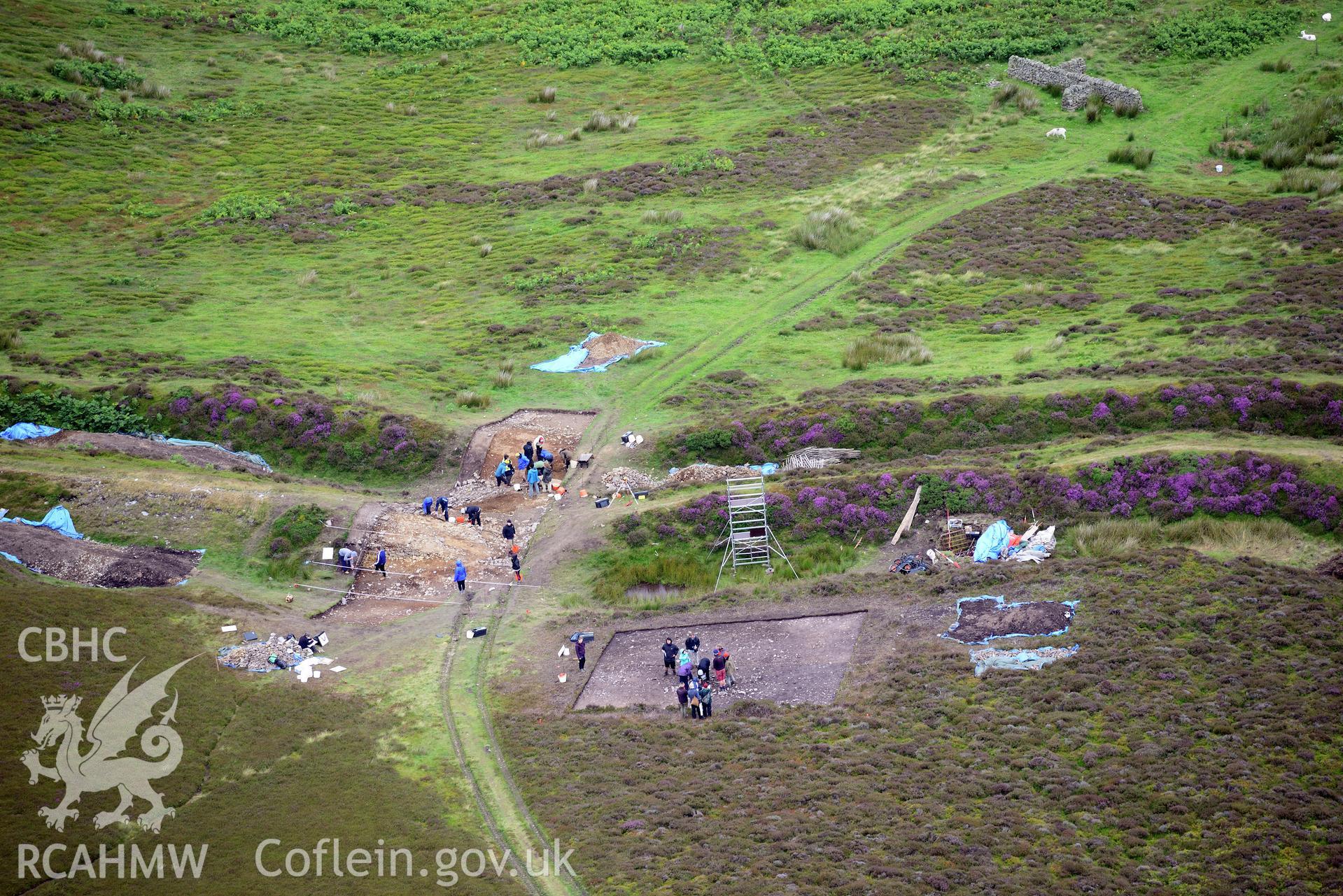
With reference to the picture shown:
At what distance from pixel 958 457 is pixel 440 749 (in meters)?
22.6

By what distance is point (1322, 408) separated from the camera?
4241 centimetres

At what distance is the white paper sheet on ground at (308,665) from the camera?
115ft

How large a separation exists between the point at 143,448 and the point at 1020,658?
113 ft

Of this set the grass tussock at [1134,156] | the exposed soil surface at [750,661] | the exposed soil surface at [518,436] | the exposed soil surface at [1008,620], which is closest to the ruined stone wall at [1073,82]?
the grass tussock at [1134,156]

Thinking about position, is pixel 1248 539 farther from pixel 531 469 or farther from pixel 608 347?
pixel 608 347

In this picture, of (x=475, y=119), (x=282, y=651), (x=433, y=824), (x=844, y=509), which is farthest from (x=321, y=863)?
(x=475, y=119)

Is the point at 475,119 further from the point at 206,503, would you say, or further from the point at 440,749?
the point at 440,749

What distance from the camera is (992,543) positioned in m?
39.8

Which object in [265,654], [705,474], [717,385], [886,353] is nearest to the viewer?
[265,654]

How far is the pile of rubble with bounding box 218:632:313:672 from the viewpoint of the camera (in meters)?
35.2

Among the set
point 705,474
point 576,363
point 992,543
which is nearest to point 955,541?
point 992,543

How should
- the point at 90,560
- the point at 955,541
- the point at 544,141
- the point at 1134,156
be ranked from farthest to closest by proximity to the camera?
the point at 544,141, the point at 1134,156, the point at 955,541, the point at 90,560

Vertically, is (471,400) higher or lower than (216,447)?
higher

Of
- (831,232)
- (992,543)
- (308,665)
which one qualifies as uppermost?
(831,232)
